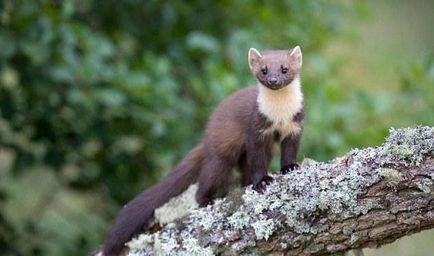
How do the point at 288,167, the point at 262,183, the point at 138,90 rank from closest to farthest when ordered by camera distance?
the point at 262,183
the point at 288,167
the point at 138,90

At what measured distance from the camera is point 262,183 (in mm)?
3859

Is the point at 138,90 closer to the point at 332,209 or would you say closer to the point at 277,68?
the point at 277,68

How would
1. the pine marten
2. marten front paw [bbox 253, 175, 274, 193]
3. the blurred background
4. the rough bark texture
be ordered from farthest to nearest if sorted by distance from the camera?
1. the blurred background
2. the pine marten
3. marten front paw [bbox 253, 175, 274, 193]
4. the rough bark texture

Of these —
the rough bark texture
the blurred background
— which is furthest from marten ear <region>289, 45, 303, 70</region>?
the blurred background

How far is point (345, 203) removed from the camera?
10.5 feet

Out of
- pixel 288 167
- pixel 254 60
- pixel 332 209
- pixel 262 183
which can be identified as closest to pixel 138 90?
pixel 254 60

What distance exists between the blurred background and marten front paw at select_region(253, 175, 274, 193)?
1.92 m

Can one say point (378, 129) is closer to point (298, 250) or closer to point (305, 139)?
point (305, 139)

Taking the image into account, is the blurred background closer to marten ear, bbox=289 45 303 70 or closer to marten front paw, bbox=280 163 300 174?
marten ear, bbox=289 45 303 70

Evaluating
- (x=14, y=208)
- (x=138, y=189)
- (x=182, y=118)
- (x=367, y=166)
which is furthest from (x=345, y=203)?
(x=14, y=208)

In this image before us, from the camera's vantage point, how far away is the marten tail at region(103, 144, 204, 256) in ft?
13.8

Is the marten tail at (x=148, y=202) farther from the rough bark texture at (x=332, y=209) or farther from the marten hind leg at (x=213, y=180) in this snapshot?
the rough bark texture at (x=332, y=209)

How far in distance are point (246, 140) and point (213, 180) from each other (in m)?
0.25

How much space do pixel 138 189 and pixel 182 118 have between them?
1.01m
